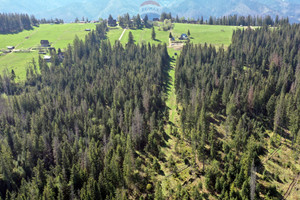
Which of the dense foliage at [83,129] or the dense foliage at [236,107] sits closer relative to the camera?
the dense foliage at [83,129]

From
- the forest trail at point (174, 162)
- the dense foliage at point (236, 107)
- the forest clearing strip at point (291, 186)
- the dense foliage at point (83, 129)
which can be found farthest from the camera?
the forest trail at point (174, 162)

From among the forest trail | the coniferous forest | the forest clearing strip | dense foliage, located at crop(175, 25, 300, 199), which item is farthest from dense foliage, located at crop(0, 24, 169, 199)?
the forest clearing strip

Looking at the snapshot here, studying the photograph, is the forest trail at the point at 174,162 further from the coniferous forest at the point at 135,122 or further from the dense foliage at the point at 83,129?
the dense foliage at the point at 83,129

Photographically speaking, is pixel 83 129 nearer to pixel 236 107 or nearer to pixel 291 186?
pixel 236 107

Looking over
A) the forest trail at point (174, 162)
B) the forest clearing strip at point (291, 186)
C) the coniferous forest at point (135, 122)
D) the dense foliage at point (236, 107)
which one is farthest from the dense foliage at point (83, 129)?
the forest clearing strip at point (291, 186)

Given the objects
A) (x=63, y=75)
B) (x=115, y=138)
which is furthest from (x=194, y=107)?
(x=63, y=75)

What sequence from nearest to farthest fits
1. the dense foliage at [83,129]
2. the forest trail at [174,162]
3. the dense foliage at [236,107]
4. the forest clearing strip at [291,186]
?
the forest clearing strip at [291,186] < the dense foliage at [83,129] < the dense foliage at [236,107] < the forest trail at [174,162]
